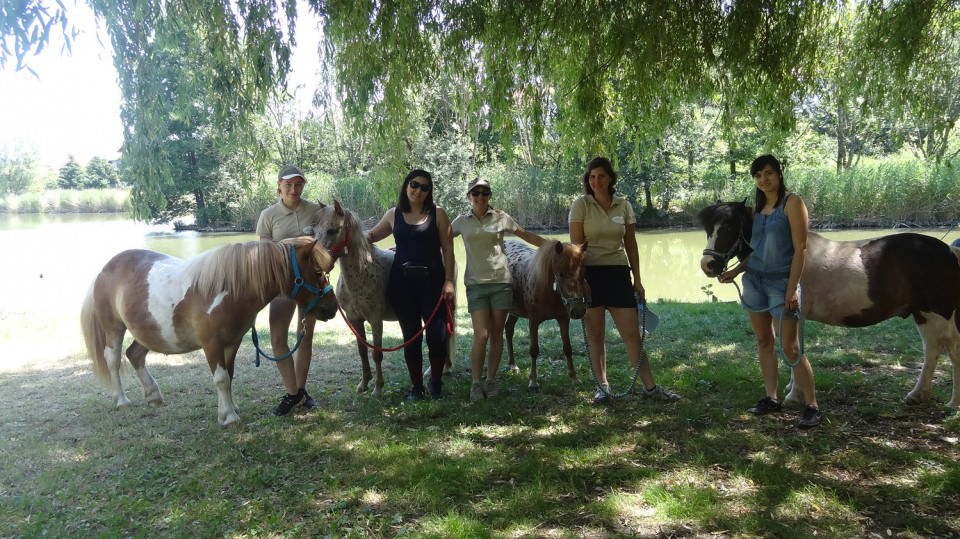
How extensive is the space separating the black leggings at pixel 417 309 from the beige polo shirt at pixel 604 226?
114cm

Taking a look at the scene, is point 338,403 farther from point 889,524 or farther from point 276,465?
point 889,524

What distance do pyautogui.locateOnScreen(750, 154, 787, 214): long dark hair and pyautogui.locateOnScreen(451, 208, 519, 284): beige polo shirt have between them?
1.63 m

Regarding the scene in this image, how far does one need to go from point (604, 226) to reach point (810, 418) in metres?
1.77

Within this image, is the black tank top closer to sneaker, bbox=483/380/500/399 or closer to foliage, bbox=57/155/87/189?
sneaker, bbox=483/380/500/399

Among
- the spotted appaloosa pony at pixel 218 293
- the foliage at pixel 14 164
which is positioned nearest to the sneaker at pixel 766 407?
the spotted appaloosa pony at pixel 218 293

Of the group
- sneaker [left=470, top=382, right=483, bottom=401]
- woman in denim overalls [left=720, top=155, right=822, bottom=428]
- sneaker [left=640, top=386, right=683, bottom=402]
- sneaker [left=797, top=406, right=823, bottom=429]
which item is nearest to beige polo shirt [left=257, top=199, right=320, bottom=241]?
sneaker [left=470, top=382, right=483, bottom=401]

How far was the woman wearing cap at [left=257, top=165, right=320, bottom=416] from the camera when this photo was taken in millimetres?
4188

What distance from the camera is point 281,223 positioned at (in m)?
4.24

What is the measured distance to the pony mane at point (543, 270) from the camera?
4480 mm

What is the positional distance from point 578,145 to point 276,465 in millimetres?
3841

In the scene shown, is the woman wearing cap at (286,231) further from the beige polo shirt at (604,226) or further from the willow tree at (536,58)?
the beige polo shirt at (604,226)

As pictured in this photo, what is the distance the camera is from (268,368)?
5.86 meters

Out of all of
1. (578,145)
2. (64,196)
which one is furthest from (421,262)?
(64,196)

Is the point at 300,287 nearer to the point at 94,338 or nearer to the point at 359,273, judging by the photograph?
the point at 359,273
